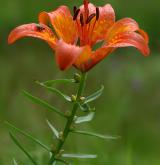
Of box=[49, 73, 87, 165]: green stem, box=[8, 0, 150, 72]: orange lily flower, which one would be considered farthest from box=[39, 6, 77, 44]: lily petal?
box=[49, 73, 87, 165]: green stem

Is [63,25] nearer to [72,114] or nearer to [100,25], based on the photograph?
[100,25]

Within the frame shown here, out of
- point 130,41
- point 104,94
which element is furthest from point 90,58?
point 104,94

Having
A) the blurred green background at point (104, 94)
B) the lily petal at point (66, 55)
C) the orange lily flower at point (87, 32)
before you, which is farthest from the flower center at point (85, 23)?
the blurred green background at point (104, 94)

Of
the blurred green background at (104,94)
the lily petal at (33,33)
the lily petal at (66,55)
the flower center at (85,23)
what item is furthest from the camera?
the blurred green background at (104,94)

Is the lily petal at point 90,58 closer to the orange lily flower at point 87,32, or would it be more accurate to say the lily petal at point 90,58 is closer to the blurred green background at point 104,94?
the orange lily flower at point 87,32

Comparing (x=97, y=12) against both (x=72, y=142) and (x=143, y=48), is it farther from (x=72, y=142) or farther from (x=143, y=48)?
(x=72, y=142)

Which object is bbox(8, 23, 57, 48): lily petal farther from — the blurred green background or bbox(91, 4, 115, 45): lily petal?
the blurred green background
